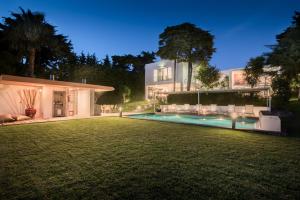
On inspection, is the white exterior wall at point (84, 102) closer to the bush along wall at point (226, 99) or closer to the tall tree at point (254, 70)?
the bush along wall at point (226, 99)

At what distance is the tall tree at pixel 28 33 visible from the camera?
62.5ft

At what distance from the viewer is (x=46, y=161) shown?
4.42 meters

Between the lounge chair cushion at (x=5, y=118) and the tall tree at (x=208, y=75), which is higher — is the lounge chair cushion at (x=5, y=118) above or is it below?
below

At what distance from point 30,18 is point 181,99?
18.9m

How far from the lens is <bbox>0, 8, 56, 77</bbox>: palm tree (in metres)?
19.0

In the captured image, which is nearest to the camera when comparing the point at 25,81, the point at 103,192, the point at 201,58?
the point at 103,192

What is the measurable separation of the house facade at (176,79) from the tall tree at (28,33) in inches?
543

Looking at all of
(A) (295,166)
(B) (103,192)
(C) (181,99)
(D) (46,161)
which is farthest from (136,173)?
(C) (181,99)

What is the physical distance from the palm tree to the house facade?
14.3 meters

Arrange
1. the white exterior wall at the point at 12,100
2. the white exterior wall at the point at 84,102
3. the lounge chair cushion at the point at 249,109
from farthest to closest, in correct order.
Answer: the white exterior wall at the point at 84,102 < the lounge chair cushion at the point at 249,109 < the white exterior wall at the point at 12,100

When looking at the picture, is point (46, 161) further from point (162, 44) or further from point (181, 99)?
point (162, 44)

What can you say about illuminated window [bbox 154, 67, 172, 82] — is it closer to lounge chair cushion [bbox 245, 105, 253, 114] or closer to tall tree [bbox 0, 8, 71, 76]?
lounge chair cushion [bbox 245, 105, 253, 114]

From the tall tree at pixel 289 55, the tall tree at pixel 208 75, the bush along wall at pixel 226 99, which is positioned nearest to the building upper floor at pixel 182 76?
the tall tree at pixel 208 75

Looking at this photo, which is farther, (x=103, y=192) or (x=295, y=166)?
(x=295, y=166)
